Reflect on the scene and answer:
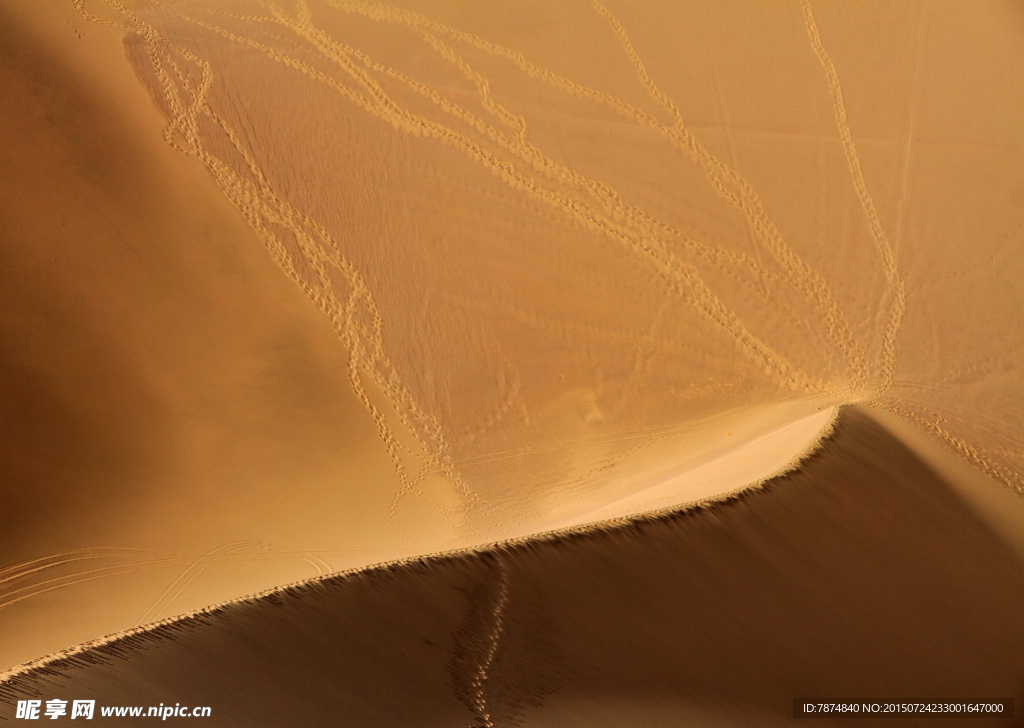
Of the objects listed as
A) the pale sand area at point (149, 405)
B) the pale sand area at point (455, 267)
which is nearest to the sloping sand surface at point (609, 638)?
the pale sand area at point (149, 405)

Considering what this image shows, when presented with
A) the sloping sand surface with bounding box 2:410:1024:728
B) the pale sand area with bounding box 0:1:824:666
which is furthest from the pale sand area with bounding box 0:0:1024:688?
the sloping sand surface with bounding box 2:410:1024:728

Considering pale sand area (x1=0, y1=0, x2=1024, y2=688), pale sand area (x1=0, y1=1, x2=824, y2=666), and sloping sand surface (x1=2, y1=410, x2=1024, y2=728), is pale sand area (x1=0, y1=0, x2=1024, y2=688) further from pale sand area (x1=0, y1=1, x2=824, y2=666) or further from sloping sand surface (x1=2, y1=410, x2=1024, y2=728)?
sloping sand surface (x1=2, y1=410, x2=1024, y2=728)

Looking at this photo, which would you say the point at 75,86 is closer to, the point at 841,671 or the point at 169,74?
the point at 169,74

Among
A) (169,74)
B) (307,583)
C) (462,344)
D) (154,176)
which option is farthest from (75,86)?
(307,583)

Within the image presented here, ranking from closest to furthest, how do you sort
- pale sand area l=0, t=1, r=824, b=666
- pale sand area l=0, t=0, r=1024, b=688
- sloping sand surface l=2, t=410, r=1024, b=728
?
sloping sand surface l=2, t=410, r=1024, b=728
pale sand area l=0, t=1, r=824, b=666
pale sand area l=0, t=0, r=1024, b=688

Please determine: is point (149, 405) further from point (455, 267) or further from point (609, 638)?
point (609, 638)

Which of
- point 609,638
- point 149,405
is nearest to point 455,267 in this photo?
point 149,405

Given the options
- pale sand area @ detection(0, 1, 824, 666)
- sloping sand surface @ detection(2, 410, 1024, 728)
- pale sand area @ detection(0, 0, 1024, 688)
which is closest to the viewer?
sloping sand surface @ detection(2, 410, 1024, 728)
